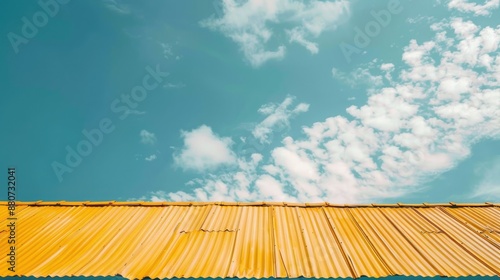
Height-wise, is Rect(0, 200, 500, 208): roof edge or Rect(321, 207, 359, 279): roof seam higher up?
Rect(0, 200, 500, 208): roof edge

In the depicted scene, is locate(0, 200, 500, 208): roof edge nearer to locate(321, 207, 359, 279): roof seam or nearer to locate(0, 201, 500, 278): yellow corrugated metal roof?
locate(0, 201, 500, 278): yellow corrugated metal roof

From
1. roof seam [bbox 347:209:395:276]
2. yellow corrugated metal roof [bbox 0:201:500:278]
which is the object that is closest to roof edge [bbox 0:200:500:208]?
yellow corrugated metal roof [bbox 0:201:500:278]

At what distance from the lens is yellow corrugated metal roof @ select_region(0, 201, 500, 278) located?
607cm

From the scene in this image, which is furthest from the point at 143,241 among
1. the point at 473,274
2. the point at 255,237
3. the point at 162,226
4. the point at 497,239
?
the point at 497,239

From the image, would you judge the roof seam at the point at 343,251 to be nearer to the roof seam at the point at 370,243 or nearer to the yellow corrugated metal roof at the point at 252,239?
the yellow corrugated metal roof at the point at 252,239

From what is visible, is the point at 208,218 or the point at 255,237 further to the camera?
the point at 208,218

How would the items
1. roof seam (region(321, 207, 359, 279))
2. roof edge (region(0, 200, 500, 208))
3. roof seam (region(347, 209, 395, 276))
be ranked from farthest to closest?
1. roof edge (region(0, 200, 500, 208))
2. roof seam (region(347, 209, 395, 276))
3. roof seam (region(321, 207, 359, 279))

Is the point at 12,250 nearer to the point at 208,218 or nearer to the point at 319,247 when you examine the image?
the point at 208,218

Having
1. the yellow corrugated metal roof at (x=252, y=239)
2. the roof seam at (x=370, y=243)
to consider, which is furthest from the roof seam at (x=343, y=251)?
the roof seam at (x=370, y=243)

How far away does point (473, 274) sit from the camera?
19.2 feet

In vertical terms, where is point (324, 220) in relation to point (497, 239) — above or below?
above

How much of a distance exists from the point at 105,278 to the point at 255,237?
129 inches

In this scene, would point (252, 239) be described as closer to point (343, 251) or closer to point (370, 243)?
point (343, 251)

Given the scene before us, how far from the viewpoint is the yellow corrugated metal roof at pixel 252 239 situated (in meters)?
6.07
